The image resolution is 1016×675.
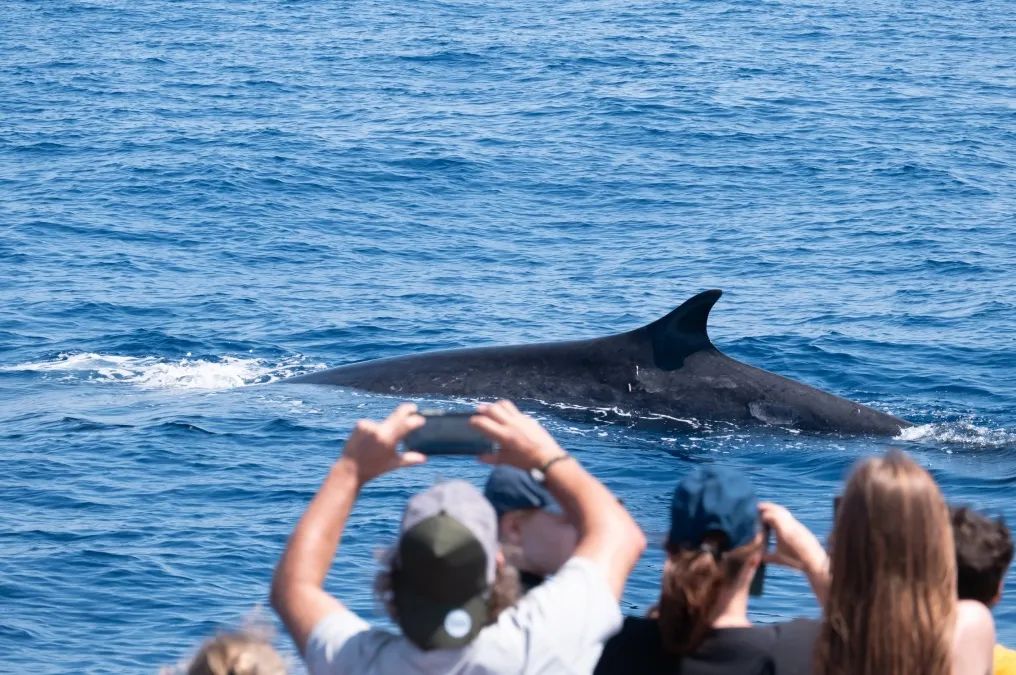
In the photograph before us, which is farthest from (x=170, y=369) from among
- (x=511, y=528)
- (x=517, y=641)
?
(x=517, y=641)

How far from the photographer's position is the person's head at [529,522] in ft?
14.6

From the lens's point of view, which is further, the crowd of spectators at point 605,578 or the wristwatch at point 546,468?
the wristwatch at point 546,468

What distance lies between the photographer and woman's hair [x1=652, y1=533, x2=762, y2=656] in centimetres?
419

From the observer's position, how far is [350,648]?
3832mm

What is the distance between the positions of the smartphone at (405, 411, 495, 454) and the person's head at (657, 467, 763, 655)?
22.5 inches

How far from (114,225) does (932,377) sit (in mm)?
14671

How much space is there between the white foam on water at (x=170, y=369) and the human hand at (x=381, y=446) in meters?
13.0

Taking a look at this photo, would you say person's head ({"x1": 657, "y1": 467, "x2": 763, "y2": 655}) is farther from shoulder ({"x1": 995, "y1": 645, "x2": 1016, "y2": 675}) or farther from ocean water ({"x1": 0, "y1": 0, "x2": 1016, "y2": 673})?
ocean water ({"x1": 0, "y1": 0, "x2": 1016, "y2": 673})

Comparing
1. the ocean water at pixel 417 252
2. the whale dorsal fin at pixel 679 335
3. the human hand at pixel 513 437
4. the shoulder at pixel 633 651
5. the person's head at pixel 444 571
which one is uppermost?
the human hand at pixel 513 437

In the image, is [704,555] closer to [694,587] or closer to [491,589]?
[694,587]

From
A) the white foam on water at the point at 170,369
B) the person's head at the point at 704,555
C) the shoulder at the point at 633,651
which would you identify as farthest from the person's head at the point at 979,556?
the white foam on water at the point at 170,369

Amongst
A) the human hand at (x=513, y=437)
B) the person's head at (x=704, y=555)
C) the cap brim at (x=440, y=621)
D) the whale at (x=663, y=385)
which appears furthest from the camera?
the whale at (x=663, y=385)

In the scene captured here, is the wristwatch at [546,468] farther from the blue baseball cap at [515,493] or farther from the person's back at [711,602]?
the person's back at [711,602]

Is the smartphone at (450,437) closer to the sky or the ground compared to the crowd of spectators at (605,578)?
closer to the sky
